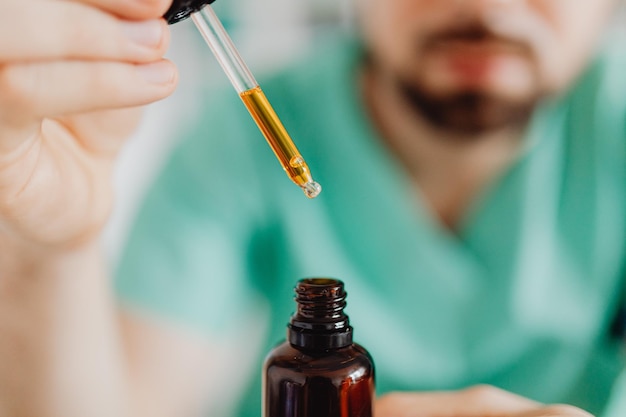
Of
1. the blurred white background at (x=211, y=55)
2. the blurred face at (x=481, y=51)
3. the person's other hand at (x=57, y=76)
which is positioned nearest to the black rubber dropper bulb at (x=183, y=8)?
the person's other hand at (x=57, y=76)

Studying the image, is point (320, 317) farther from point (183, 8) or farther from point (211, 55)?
point (211, 55)

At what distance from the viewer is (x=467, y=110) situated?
2.40ft

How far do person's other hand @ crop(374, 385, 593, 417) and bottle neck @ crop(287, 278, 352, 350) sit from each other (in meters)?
0.10

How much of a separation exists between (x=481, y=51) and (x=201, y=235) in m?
0.41

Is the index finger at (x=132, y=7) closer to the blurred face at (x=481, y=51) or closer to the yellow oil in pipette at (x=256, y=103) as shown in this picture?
the yellow oil in pipette at (x=256, y=103)

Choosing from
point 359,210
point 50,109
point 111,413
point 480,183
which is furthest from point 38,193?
point 480,183

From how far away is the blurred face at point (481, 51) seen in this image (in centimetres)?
68

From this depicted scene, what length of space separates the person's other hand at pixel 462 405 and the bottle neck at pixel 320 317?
0.10m

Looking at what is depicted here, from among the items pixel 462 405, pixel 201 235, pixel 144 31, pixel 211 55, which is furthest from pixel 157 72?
pixel 211 55

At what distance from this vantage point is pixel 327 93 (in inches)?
31.9

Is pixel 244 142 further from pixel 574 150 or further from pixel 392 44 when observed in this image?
pixel 574 150

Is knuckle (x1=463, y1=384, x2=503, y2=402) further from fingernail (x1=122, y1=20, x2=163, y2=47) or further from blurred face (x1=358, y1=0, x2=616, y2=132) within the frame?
blurred face (x1=358, y1=0, x2=616, y2=132)

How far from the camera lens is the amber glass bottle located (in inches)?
12.6

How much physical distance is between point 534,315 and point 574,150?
21 centimetres
